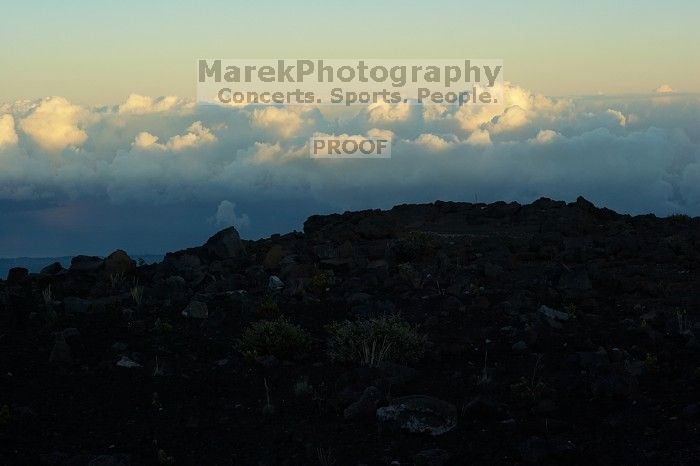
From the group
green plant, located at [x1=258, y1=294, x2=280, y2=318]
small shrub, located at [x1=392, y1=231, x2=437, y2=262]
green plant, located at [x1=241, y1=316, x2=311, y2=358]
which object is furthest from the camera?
small shrub, located at [x1=392, y1=231, x2=437, y2=262]

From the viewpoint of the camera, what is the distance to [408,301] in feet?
65.6

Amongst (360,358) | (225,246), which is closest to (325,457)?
(360,358)

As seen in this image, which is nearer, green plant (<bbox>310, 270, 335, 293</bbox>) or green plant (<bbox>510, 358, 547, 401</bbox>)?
green plant (<bbox>510, 358, 547, 401</bbox>)

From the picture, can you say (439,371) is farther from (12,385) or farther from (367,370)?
(12,385)

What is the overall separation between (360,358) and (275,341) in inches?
61.5

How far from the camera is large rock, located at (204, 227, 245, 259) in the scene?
90.4 feet

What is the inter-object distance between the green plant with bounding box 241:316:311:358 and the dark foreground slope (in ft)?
0.09

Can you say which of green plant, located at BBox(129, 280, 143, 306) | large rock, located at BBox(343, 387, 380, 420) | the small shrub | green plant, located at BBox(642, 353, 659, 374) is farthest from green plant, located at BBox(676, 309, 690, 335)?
green plant, located at BBox(129, 280, 143, 306)

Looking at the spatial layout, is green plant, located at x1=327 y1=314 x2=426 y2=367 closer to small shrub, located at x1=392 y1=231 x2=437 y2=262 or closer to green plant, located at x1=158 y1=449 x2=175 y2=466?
green plant, located at x1=158 y1=449 x2=175 y2=466

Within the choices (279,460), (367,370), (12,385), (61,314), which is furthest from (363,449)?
(61,314)

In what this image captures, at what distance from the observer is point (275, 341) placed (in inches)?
634

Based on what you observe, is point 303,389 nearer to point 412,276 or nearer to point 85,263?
point 412,276

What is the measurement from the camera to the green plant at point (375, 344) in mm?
→ 15312

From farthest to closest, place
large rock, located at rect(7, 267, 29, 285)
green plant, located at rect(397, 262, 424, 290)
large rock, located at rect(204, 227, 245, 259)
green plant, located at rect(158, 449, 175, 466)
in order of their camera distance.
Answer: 1. large rock, located at rect(204, 227, 245, 259)
2. large rock, located at rect(7, 267, 29, 285)
3. green plant, located at rect(397, 262, 424, 290)
4. green plant, located at rect(158, 449, 175, 466)
